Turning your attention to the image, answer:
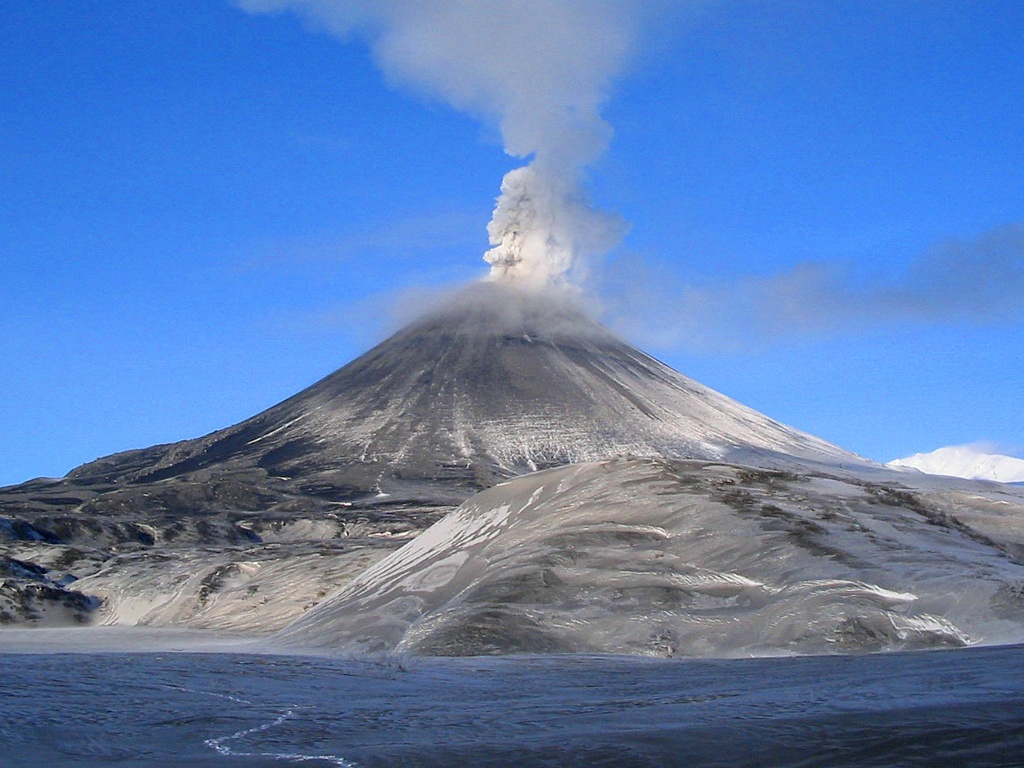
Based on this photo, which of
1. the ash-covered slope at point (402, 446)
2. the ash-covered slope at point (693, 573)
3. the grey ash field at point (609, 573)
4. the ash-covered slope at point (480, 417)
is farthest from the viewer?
the ash-covered slope at point (480, 417)

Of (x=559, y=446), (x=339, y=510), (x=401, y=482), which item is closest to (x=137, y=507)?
(x=339, y=510)

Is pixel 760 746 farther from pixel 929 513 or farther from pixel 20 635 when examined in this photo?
pixel 20 635

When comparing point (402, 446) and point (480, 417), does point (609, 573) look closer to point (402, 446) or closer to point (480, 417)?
point (402, 446)

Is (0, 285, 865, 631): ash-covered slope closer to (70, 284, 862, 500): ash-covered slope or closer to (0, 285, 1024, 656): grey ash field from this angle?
(70, 284, 862, 500): ash-covered slope

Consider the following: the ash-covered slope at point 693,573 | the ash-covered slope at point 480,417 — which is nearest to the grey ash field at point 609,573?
the ash-covered slope at point 693,573

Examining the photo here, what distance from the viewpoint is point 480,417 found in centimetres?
15612

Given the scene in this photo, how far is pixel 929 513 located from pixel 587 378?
143 m

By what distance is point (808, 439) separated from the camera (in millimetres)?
163750

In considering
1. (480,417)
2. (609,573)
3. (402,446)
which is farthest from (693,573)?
(480,417)

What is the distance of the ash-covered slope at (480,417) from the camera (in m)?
138

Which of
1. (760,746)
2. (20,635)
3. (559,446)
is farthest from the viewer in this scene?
(559,446)

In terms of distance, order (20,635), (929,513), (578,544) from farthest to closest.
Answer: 1. (20,635)
2. (929,513)
3. (578,544)

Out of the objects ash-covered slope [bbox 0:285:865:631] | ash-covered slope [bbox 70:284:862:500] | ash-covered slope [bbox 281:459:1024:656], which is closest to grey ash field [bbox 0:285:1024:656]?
ash-covered slope [bbox 281:459:1024:656]

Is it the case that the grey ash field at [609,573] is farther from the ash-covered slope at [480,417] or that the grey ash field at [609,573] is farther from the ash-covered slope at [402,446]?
the ash-covered slope at [480,417]
